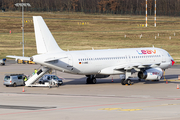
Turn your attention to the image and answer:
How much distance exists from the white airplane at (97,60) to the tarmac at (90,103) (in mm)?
3490

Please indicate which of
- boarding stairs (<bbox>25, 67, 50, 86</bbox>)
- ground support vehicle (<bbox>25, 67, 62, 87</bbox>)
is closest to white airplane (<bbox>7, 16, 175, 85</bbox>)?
boarding stairs (<bbox>25, 67, 50, 86</bbox>)

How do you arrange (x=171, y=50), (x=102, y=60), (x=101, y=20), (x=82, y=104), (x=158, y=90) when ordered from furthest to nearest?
(x=101, y=20)
(x=171, y=50)
(x=102, y=60)
(x=158, y=90)
(x=82, y=104)

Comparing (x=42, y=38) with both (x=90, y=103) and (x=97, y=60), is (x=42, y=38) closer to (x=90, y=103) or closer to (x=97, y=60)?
(x=97, y=60)

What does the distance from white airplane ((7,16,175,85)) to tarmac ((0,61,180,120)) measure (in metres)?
3.49

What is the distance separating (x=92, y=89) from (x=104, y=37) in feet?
283

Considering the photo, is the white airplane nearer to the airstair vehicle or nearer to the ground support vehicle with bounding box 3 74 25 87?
the airstair vehicle

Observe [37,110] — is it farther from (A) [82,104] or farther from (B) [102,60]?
(B) [102,60]

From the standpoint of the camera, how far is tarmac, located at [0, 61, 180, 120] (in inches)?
1101

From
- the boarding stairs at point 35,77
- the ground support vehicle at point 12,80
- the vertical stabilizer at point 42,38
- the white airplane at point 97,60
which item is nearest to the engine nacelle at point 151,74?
the white airplane at point 97,60

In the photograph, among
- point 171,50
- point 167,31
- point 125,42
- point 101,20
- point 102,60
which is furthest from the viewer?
point 101,20

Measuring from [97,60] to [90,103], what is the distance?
17.3 metres

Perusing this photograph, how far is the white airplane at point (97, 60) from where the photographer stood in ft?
160

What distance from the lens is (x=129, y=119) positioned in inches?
1039

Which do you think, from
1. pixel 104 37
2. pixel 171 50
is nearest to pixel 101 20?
pixel 104 37
